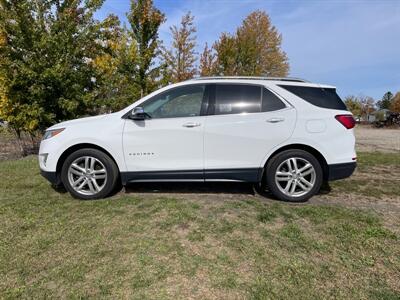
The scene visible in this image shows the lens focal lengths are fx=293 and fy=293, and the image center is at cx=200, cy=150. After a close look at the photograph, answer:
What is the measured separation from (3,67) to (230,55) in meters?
13.1

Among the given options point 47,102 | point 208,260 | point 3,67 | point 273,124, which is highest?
point 3,67

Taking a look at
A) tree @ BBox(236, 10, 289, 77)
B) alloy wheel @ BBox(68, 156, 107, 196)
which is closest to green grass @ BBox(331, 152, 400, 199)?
alloy wheel @ BBox(68, 156, 107, 196)

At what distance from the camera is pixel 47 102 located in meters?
9.85

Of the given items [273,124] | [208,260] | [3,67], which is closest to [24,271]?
[208,260]

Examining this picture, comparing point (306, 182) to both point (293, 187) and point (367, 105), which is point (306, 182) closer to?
point (293, 187)

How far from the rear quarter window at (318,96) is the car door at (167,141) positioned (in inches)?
53.0

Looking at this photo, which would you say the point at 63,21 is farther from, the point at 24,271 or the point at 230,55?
the point at 230,55

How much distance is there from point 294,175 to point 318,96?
1.22 metres

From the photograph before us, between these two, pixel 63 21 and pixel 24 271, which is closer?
pixel 24 271

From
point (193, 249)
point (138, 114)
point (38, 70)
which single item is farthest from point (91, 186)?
point (38, 70)

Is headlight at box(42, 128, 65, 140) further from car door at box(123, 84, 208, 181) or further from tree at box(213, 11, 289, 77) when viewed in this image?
tree at box(213, 11, 289, 77)

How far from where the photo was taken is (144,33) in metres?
13.0

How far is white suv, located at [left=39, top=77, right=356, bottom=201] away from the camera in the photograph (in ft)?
13.8

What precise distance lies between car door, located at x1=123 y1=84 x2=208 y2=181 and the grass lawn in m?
0.45
